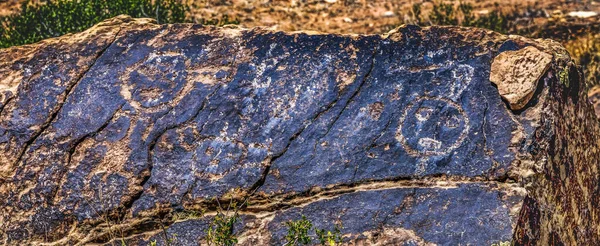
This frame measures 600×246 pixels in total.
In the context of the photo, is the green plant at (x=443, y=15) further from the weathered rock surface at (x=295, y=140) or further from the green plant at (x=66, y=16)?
the weathered rock surface at (x=295, y=140)

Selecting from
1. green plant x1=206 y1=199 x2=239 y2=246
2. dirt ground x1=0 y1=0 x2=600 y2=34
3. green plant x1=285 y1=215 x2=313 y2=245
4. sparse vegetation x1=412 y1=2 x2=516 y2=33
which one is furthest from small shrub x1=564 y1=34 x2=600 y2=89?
green plant x1=206 y1=199 x2=239 y2=246

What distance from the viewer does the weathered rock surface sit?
518 cm

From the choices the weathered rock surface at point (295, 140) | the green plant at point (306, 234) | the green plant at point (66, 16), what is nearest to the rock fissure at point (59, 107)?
the weathered rock surface at point (295, 140)

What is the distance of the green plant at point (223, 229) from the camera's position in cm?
500

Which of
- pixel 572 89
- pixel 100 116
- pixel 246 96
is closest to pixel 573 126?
pixel 572 89

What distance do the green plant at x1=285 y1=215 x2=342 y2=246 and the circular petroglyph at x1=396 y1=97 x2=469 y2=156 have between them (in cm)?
80

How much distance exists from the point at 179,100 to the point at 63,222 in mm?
1144

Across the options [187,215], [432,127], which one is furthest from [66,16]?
[432,127]

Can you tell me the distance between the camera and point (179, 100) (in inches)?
224

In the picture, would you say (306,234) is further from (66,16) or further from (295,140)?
(66,16)

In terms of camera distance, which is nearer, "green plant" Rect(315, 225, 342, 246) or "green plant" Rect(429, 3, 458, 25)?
"green plant" Rect(315, 225, 342, 246)

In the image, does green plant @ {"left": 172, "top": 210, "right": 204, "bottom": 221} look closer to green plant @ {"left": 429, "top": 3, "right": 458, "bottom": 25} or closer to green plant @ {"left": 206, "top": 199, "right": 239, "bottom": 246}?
green plant @ {"left": 206, "top": 199, "right": 239, "bottom": 246}

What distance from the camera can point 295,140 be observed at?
5.46 m

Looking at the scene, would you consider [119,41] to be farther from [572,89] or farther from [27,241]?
[572,89]
